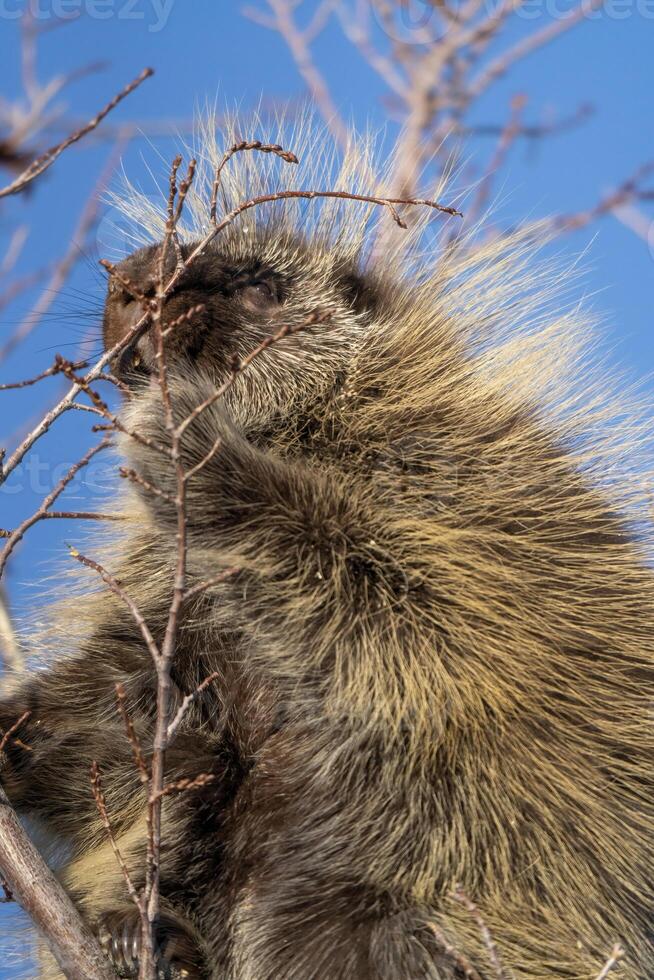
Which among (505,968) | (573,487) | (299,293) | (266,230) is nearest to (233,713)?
(505,968)

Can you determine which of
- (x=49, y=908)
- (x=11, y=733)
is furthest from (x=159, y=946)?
(x=11, y=733)

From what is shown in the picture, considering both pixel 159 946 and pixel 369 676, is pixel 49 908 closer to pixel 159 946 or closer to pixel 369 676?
pixel 159 946

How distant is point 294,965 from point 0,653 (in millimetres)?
1118

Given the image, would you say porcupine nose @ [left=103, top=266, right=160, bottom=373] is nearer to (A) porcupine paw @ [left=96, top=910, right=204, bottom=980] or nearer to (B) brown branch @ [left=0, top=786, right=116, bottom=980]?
(B) brown branch @ [left=0, top=786, right=116, bottom=980]

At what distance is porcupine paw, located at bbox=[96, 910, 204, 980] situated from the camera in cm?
227

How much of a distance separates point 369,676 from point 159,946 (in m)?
0.68

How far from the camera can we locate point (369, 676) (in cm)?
234

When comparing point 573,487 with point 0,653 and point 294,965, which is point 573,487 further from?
point 0,653

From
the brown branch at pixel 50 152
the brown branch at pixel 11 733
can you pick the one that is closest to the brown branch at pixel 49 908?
the brown branch at pixel 11 733

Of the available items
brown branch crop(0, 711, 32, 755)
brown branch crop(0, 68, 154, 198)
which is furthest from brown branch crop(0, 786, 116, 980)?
brown branch crop(0, 68, 154, 198)

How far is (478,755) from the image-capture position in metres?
2.34

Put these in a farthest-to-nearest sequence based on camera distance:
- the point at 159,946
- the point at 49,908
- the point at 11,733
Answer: the point at 11,733
the point at 159,946
the point at 49,908

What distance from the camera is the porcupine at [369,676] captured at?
2.31 meters

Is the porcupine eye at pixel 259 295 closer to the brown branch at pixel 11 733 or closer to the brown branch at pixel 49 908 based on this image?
the brown branch at pixel 11 733
